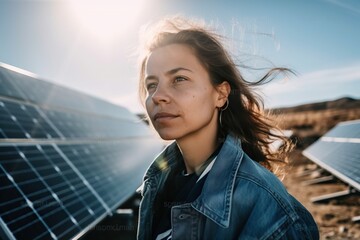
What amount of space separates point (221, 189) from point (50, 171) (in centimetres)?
462

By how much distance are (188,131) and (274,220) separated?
2.57 ft

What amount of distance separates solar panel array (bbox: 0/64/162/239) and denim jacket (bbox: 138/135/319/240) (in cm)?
263

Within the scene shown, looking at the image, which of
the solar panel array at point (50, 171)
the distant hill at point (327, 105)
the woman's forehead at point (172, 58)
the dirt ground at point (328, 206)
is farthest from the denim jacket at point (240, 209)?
the distant hill at point (327, 105)

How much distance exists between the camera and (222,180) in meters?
1.71

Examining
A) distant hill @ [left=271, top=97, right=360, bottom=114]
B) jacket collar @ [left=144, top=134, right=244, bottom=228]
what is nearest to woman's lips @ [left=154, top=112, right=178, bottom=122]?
jacket collar @ [left=144, top=134, right=244, bottom=228]

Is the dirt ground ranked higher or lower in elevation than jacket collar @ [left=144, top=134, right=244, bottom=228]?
lower

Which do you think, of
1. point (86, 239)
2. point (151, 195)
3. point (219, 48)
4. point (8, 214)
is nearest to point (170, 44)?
point (219, 48)

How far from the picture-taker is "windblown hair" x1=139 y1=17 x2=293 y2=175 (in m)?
2.21

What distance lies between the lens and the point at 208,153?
220 cm

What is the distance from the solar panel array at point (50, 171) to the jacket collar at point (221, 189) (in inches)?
107

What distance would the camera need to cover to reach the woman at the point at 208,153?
1575 millimetres

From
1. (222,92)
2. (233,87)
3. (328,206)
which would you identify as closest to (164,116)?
(222,92)

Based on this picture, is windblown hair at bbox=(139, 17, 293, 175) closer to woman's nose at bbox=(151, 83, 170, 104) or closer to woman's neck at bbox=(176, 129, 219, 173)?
woman's neck at bbox=(176, 129, 219, 173)

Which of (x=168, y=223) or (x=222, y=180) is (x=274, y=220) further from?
(x=168, y=223)
